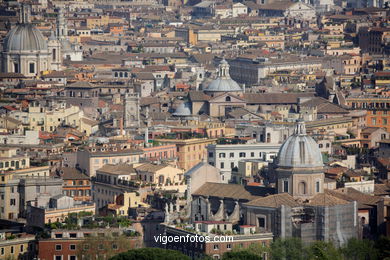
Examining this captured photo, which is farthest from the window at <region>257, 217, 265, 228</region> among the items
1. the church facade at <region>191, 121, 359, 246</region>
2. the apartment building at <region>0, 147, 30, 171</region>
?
the apartment building at <region>0, 147, 30, 171</region>

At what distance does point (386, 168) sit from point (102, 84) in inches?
1914

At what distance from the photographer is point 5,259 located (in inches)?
3558

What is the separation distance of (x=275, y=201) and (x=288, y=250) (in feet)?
17.2

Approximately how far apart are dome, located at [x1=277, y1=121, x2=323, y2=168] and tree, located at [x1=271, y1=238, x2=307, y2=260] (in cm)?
712

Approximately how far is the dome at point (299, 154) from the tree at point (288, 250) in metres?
7.12

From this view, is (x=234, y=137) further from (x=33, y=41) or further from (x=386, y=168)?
(x=33, y=41)

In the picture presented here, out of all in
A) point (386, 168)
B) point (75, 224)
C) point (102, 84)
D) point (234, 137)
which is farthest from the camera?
point (102, 84)

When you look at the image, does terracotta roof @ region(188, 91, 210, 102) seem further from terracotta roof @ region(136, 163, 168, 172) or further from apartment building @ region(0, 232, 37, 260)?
apartment building @ region(0, 232, 37, 260)

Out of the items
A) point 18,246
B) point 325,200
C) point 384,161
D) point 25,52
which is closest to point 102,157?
point 384,161

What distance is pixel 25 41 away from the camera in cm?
17375

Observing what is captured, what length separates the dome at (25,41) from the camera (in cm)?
17375

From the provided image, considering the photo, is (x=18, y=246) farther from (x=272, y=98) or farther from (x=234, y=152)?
(x=272, y=98)

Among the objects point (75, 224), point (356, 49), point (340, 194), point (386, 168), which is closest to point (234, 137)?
point (386, 168)

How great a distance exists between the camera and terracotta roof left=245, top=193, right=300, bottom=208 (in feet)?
313
